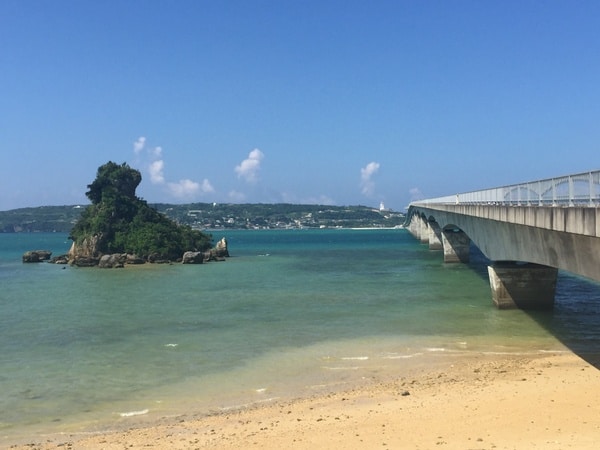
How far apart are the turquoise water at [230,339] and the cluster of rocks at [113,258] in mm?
23997

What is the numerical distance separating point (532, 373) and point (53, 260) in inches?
2905

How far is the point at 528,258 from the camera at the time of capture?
24000 mm

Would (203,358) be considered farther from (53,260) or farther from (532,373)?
(53,260)

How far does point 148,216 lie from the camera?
3563 inches

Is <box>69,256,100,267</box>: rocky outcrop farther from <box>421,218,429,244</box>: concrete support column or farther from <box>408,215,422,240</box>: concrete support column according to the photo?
<box>408,215,422,240</box>: concrete support column

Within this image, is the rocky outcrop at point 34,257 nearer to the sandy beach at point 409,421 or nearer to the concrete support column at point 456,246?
the concrete support column at point 456,246

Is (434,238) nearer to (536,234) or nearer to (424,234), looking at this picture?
(424,234)

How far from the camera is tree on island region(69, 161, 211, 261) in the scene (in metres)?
79.1

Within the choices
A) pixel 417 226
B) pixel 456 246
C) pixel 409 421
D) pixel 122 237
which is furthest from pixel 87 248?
pixel 417 226

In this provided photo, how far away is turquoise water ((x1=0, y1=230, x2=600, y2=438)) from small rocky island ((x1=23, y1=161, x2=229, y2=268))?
2862 cm

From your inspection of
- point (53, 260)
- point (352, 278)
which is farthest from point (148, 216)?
point (352, 278)

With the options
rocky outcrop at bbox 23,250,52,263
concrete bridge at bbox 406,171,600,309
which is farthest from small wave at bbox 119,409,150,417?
rocky outcrop at bbox 23,250,52,263

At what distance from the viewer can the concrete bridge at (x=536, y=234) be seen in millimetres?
16484

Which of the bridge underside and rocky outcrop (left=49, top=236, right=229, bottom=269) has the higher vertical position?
the bridge underside
